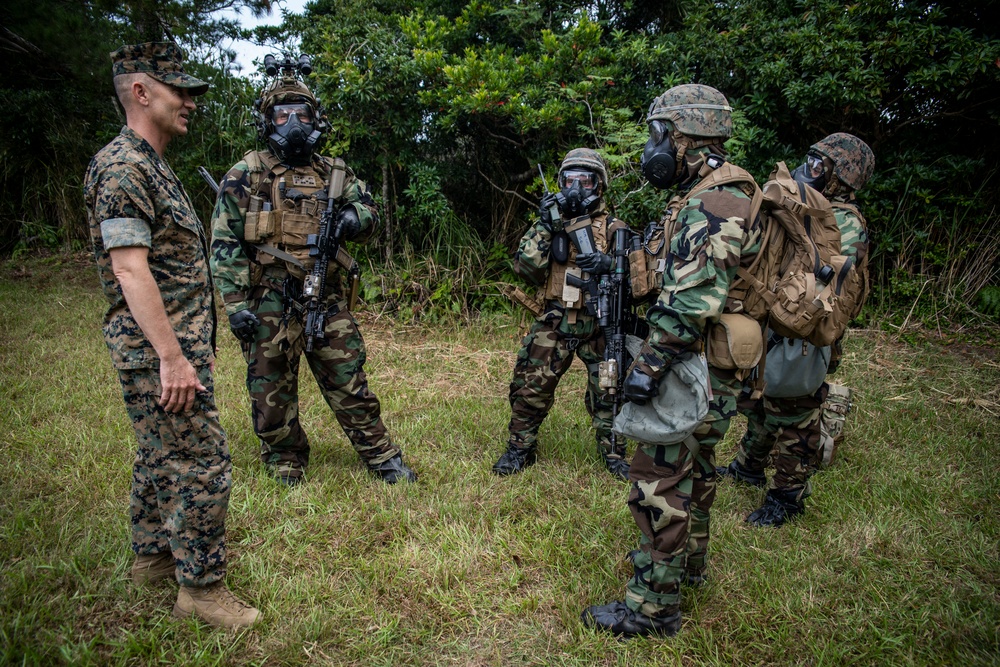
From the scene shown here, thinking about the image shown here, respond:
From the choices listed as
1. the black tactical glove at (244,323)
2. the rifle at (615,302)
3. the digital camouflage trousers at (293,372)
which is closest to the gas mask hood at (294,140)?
the digital camouflage trousers at (293,372)

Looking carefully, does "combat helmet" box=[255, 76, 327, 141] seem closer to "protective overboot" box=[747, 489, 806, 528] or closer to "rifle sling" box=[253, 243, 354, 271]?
"rifle sling" box=[253, 243, 354, 271]

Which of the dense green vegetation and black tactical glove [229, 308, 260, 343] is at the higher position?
the dense green vegetation

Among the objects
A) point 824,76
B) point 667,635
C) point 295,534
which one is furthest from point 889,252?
point 295,534

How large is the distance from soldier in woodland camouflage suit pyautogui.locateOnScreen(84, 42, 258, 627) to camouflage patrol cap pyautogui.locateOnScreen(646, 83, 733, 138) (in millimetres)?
2010

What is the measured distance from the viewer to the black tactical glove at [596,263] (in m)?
3.91

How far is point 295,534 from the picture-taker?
3.45 m

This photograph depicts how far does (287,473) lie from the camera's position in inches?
158

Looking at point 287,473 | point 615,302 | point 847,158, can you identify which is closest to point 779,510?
point 615,302

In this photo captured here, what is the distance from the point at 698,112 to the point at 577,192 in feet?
4.84

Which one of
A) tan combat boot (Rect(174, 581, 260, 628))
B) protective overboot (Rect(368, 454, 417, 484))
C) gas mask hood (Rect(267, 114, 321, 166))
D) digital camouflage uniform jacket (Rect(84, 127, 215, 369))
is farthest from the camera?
protective overboot (Rect(368, 454, 417, 484))

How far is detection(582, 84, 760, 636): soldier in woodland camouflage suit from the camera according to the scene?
2.53 metres

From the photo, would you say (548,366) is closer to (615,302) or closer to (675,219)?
(615,302)

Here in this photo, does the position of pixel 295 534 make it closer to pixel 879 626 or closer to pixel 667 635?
pixel 667 635

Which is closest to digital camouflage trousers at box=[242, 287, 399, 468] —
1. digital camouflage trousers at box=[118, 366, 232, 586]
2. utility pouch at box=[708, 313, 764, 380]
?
digital camouflage trousers at box=[118, 366, 232, 586]
